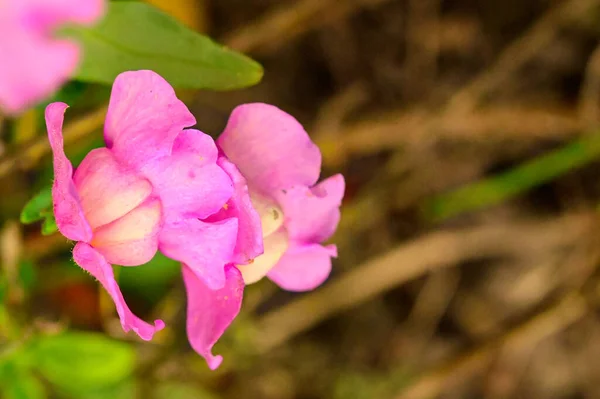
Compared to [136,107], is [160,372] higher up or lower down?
lower down

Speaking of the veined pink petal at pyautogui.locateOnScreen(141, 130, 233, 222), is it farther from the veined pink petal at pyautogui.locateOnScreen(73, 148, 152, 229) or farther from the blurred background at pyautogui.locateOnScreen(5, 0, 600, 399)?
the blurred background at pyautogui.locateOnScreen(5, 0, 600, 399)

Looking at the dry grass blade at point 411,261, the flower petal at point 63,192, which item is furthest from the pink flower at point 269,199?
the dry grass blade at point 411,261

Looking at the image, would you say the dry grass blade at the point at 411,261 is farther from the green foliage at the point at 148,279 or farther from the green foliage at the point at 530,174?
the green foliage at the point at 148,279


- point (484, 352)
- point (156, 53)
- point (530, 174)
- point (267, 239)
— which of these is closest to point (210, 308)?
point (267, 239)

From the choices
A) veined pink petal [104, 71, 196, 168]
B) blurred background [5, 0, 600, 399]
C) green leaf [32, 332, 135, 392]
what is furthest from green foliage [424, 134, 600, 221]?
veined pink petal [104, 71, 196, 168]

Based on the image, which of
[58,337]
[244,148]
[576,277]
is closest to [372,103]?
[576,277]

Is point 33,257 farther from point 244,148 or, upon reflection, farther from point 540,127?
point 540,127
